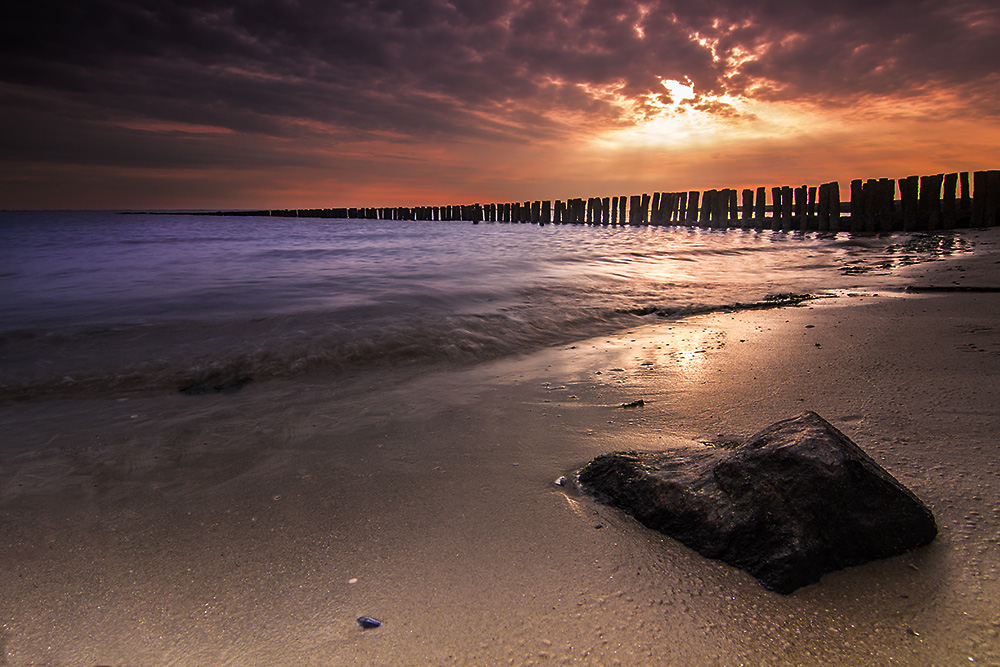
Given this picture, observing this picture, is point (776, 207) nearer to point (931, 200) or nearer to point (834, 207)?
point (834, 207)

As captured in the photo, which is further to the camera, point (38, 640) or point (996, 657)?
point (38, 640)

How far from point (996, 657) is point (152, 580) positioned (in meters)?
2.21

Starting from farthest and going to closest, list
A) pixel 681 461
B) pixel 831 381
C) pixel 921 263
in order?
1. pixel 921 263
2. pixel 831 381
3. pixel 681 461

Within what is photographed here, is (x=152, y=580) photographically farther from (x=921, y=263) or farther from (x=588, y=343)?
(x=921, y=263)

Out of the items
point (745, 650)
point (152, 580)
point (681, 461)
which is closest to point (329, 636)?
point (152, 580)

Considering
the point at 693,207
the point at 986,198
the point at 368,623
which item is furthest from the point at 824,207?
the point at 368,623

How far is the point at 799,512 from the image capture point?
1.46m

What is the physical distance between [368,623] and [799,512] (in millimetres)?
1228

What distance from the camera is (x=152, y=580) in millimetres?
1586

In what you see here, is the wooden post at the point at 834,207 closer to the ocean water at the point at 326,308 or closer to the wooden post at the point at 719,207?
the wooden post at the point at 719,207

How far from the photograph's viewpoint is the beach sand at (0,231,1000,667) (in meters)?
1.27

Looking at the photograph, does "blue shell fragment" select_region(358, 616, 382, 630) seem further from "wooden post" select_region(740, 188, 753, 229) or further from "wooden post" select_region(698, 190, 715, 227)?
"wooden post" select_region(698, 190, 715, 227)

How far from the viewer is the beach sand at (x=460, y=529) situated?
1272mm

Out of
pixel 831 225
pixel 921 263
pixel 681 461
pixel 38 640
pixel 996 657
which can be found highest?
pixel 831 225
